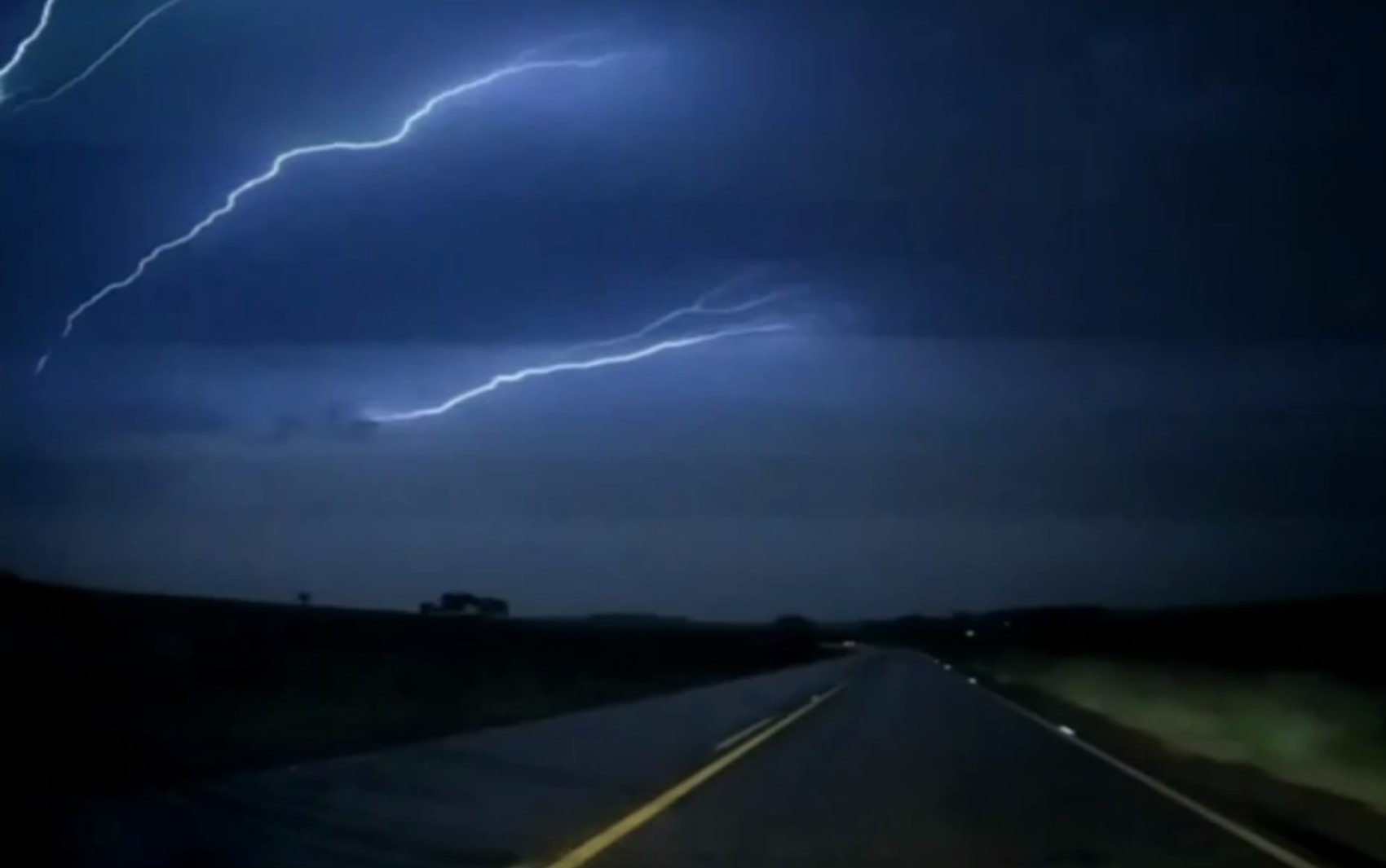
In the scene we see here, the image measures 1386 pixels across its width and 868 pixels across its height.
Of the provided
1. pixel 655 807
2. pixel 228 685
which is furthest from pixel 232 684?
pixel 655 807

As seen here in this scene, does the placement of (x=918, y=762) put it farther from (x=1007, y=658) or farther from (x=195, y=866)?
(x=1007, y=658)

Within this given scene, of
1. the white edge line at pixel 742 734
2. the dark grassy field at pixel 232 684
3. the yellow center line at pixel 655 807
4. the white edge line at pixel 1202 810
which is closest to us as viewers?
the yellow center line at pixel 655 807

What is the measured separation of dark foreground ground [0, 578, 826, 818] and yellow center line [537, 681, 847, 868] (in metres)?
4.31

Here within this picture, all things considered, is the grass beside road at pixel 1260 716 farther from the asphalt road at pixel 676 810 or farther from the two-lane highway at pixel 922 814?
the asphalt road at pixel 676 810

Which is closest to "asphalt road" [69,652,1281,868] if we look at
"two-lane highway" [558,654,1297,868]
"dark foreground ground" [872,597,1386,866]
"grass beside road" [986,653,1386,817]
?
"two-lane highway" [558,654,1297,868]

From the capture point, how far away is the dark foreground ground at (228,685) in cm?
2819

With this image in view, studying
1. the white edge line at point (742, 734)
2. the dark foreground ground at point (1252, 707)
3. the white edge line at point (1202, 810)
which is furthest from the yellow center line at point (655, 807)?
the dark foreground ground at point (1252, 707)

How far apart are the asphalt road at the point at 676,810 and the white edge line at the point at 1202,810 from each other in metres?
0.21

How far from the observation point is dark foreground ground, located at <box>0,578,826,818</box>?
92.5 ft

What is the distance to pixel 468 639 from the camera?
260ft

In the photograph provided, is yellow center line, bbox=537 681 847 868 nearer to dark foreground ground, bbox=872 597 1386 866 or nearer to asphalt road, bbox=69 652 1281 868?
asphalt road, bbox=69 652 1281 868

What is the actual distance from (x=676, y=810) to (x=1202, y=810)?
5.39 metres

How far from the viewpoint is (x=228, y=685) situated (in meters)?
41.8

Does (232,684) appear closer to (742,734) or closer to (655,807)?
(742,734)
